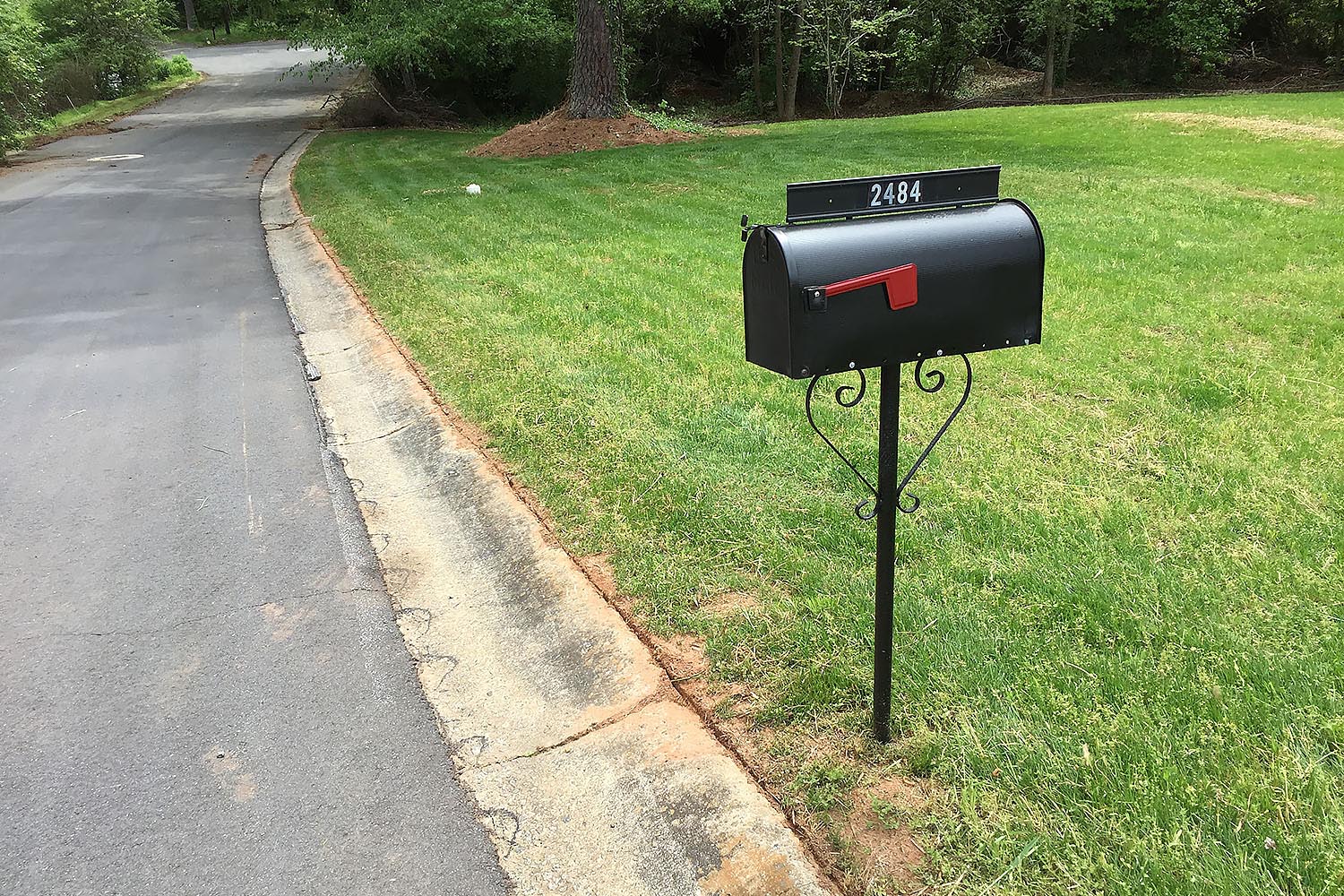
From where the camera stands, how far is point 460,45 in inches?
870

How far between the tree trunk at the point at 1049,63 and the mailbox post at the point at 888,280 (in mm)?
27367

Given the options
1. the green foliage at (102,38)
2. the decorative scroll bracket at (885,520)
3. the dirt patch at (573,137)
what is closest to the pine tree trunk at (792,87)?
the dirt patch at (573,137)

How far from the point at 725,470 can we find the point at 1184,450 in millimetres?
2045

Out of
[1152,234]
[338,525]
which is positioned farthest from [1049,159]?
[338,525]

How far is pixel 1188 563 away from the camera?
354cm

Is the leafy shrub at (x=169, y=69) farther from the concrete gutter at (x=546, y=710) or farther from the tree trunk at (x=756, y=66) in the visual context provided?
the concrete gutter at (x=546, y=710)

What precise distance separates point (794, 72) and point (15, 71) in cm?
1802

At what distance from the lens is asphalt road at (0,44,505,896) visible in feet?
9.05

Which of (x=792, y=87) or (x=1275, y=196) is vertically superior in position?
(x=792, y=87)

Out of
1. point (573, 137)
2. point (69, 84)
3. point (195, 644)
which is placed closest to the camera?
point (195, 644)

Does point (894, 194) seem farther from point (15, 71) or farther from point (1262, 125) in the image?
point (15, 71)

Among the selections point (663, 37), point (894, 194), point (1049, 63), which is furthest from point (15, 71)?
point (1049, 63)

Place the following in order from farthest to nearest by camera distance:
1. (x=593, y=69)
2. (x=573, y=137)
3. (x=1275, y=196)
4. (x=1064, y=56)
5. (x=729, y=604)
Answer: (x=1064, y=56) → (x=593, y=69) → (x=573, y=137) → (x=1275, y=196) → (x=729, y=604)

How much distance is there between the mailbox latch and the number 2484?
0.66ft
